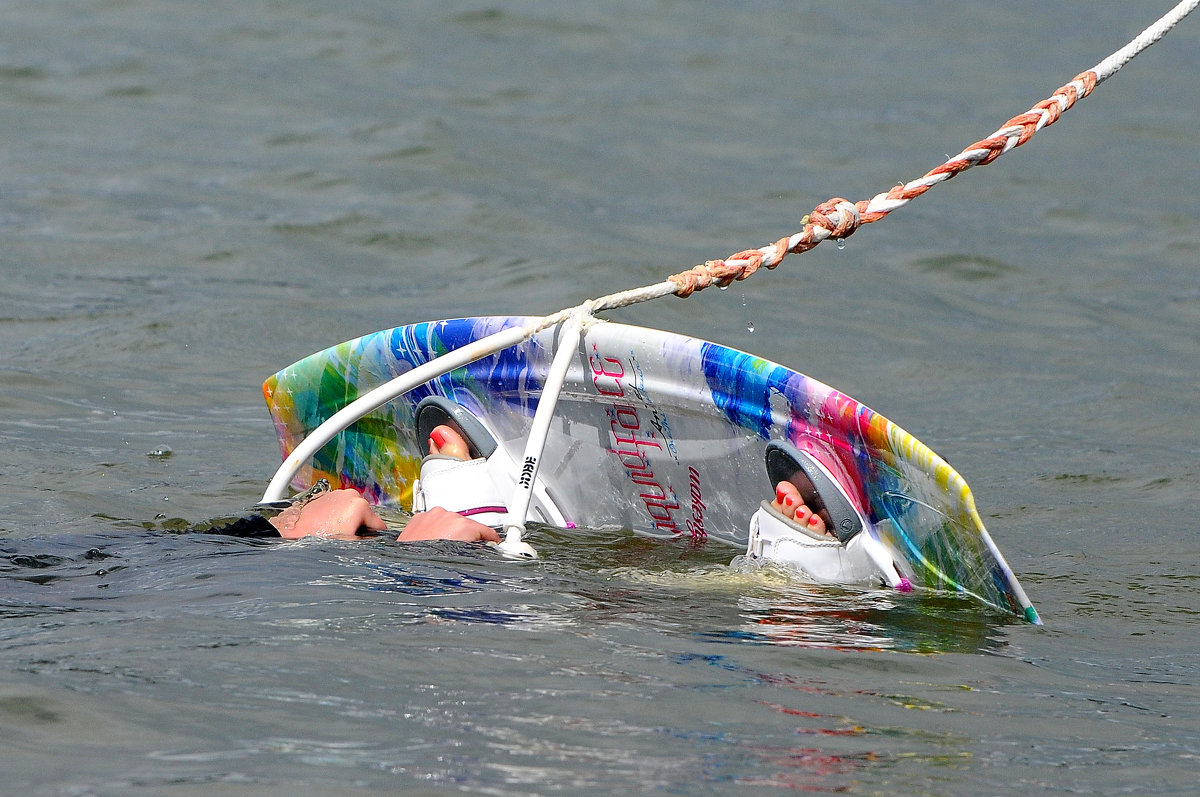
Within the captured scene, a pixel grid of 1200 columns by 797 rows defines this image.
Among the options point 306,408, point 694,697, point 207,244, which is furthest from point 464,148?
point 694,697

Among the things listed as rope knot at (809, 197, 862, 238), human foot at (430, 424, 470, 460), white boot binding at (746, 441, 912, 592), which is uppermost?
rope knot at (809, 197, 862, 238)

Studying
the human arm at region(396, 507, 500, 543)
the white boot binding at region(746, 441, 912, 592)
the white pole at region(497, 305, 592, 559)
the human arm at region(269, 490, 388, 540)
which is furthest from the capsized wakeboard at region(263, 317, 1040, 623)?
the human arm at region(269, 490, 388, 540)

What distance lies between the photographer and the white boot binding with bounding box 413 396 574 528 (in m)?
4.82

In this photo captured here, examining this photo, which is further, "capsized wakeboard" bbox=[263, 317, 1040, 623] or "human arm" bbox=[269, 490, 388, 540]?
"human arm" bbox=[269, 490, 388, 540]

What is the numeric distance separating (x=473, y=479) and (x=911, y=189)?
1.72 metres

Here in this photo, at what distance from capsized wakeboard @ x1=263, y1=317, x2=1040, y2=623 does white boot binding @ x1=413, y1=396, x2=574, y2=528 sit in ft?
0.21

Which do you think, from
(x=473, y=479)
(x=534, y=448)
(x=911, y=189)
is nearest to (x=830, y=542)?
(x=534, y=448)

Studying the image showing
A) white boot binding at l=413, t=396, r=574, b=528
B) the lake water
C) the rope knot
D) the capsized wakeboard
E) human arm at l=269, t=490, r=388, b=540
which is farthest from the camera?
white boot binding at l=413, t=396, r=574, b=528

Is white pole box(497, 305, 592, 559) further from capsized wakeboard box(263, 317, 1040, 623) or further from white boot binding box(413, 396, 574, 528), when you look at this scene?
white boot binding box(413, 396, 574, 528)

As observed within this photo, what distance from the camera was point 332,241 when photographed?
973 cm

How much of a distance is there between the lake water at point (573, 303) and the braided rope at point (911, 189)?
885mm

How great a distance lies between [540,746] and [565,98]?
34.4 ft

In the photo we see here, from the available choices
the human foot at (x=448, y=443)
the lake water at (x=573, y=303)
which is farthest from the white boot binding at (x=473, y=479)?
the lake water at (x=573, y=303)

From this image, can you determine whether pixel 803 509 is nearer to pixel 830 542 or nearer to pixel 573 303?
pixel 830 542
